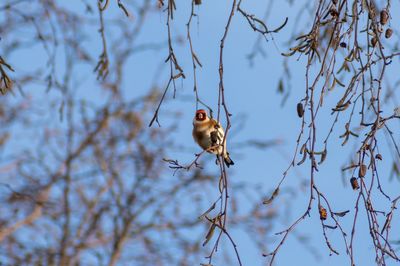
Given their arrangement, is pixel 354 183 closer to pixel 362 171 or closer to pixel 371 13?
pixel 362 171

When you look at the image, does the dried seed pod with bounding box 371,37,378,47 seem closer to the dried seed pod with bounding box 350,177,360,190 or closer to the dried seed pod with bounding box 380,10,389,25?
the dried seed pod with bounding box 380,10,389,25

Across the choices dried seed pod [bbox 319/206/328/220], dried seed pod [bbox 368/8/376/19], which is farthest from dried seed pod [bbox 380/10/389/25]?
dried seed pod [bbox 319/206/328/220]

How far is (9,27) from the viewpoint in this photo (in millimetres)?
4734

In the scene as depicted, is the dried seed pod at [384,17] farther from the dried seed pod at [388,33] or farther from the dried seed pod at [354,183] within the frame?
the dried seed pod at [354,183]

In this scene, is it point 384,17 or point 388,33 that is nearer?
point 384,17

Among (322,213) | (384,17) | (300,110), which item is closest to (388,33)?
(384,17)

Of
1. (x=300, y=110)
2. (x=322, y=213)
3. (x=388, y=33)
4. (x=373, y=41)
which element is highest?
(x=388, y=33)

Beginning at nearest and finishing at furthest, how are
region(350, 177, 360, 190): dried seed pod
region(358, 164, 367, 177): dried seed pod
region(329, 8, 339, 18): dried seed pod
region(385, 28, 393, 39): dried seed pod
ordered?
1. region(358, 164, 367, 177): dried seed pod
2. region(350, 177, 360, 190): dried seed pod
3. region(329, 8, 339, 18): dried seed pod
4. region(385, 28, 393, 39): dried seed pod

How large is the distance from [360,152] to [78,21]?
234cm

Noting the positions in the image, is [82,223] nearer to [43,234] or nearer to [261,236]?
[43,234]

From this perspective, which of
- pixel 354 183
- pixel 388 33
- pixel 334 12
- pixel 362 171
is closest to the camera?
pixel 362 171

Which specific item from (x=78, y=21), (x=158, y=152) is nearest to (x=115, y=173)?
(x=158, y=152)

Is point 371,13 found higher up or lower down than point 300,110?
higher up

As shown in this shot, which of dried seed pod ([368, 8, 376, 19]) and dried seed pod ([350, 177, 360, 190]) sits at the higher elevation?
dried seed pod ([368, 8, 376, 19])
